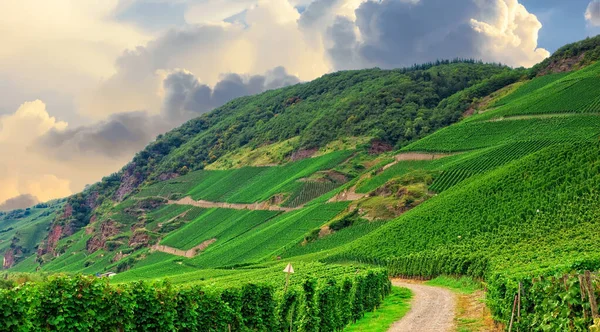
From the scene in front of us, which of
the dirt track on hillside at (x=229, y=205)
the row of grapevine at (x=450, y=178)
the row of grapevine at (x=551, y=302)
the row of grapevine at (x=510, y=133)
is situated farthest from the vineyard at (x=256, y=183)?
the row of grapevine at (x=551, y=302)

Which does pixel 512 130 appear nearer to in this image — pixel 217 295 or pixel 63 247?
pixel 217 295

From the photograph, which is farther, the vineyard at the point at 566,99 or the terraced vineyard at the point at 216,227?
the terraced vineyard at the point at 216,227

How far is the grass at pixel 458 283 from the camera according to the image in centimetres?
4500

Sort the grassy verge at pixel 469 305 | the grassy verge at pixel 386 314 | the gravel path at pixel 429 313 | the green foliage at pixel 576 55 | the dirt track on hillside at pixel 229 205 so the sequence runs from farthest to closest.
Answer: the green foliage at pixel 576 55, the dirt track on hillside at pixel 229 205, the grassy verge at pixel 386 314, the gravel path at pixel 429 313, the grassy verge at pixel 469 305

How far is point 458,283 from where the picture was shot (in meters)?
48.4

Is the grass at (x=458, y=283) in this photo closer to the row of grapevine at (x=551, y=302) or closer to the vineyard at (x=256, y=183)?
the row of grapevine at (x=551, y=302)

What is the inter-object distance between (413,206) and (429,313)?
176 feet

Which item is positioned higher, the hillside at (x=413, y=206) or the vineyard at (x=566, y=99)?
the vineyard at (x=566, y=99)

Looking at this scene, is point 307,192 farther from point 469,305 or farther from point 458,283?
point 469,305

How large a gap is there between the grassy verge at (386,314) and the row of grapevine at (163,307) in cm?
173

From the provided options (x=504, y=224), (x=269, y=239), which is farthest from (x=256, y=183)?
(x=504, y=224)

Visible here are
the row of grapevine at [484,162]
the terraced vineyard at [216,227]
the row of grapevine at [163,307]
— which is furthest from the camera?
the terraced vineyard at [216,227]

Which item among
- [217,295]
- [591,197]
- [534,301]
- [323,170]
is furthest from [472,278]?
[323,170]

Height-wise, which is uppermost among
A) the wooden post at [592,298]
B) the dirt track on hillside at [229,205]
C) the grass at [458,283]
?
the dirt track on hillside at [229,205]
